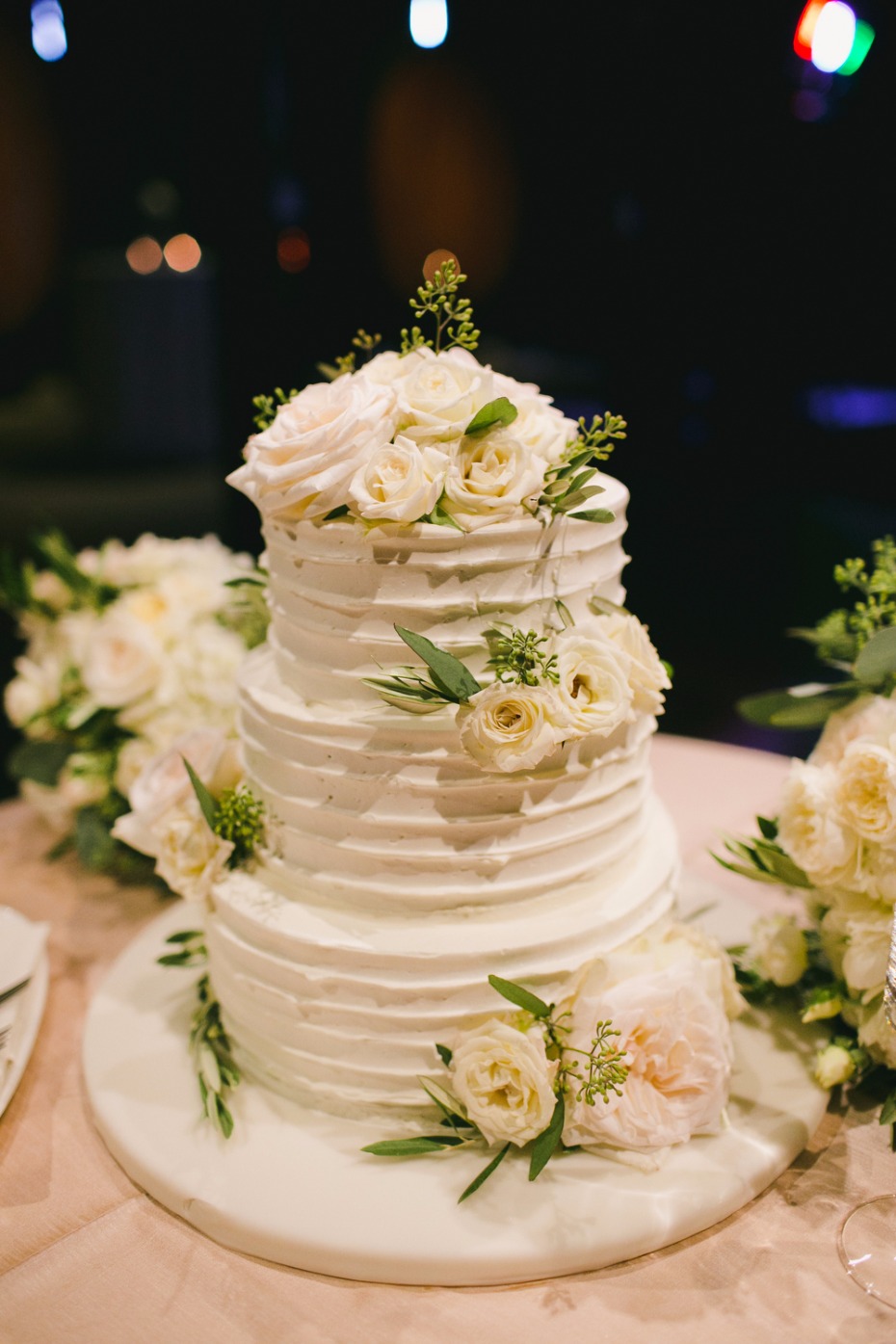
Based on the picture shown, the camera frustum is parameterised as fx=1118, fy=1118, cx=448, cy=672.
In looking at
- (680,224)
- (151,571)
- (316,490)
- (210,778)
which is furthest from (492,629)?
(680,224)

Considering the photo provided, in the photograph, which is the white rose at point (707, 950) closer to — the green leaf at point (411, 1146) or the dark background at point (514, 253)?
the green leaf at point (411, 1146)

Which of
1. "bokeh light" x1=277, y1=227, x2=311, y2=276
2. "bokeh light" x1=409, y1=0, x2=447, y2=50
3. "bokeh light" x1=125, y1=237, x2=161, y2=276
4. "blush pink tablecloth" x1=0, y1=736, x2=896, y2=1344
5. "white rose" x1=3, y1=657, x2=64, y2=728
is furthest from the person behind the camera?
"bokeh light" x1=125, y1=237, x2=161, y2=276

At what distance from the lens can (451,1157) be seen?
1.53 metres

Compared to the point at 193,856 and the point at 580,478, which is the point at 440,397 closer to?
the point at 580,478

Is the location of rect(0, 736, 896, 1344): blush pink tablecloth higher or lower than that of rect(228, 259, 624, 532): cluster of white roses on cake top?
lower

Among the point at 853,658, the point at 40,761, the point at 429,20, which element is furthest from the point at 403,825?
the point at 429,20

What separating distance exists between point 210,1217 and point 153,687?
1262mm

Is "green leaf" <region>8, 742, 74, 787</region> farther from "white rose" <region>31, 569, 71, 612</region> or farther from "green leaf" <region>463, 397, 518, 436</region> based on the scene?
"green leaf" <region>463, 397, 518, 436</region>

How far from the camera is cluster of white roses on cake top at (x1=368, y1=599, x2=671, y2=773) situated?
139 centimetres

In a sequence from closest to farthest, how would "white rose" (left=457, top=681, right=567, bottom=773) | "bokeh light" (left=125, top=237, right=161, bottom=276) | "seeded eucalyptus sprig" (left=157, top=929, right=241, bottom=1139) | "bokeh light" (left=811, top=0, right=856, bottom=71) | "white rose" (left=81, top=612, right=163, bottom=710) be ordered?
"white rose" (left=457, top=681, right=567, bottom=773) < "seeded eucalyptus sprig" (left=157, top=929, right=241, bottom=1139) < "white rose" (left=81, top=612, right=163, bottom=710) < "bokeh light" (left=811, top=0, right=856, bottom=71) < "bokeh light" (left=125, top=237, right=161, bottom=276)

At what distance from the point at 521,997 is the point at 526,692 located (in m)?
0.40

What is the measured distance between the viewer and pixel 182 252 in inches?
218

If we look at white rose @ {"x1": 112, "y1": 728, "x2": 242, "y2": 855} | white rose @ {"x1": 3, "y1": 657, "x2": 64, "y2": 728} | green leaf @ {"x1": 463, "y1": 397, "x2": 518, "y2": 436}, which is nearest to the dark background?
white rose @ {"x1": 3, "y1": 657, "x2": 64, "y2": 728}

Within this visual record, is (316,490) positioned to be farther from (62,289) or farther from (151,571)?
(62,289)
